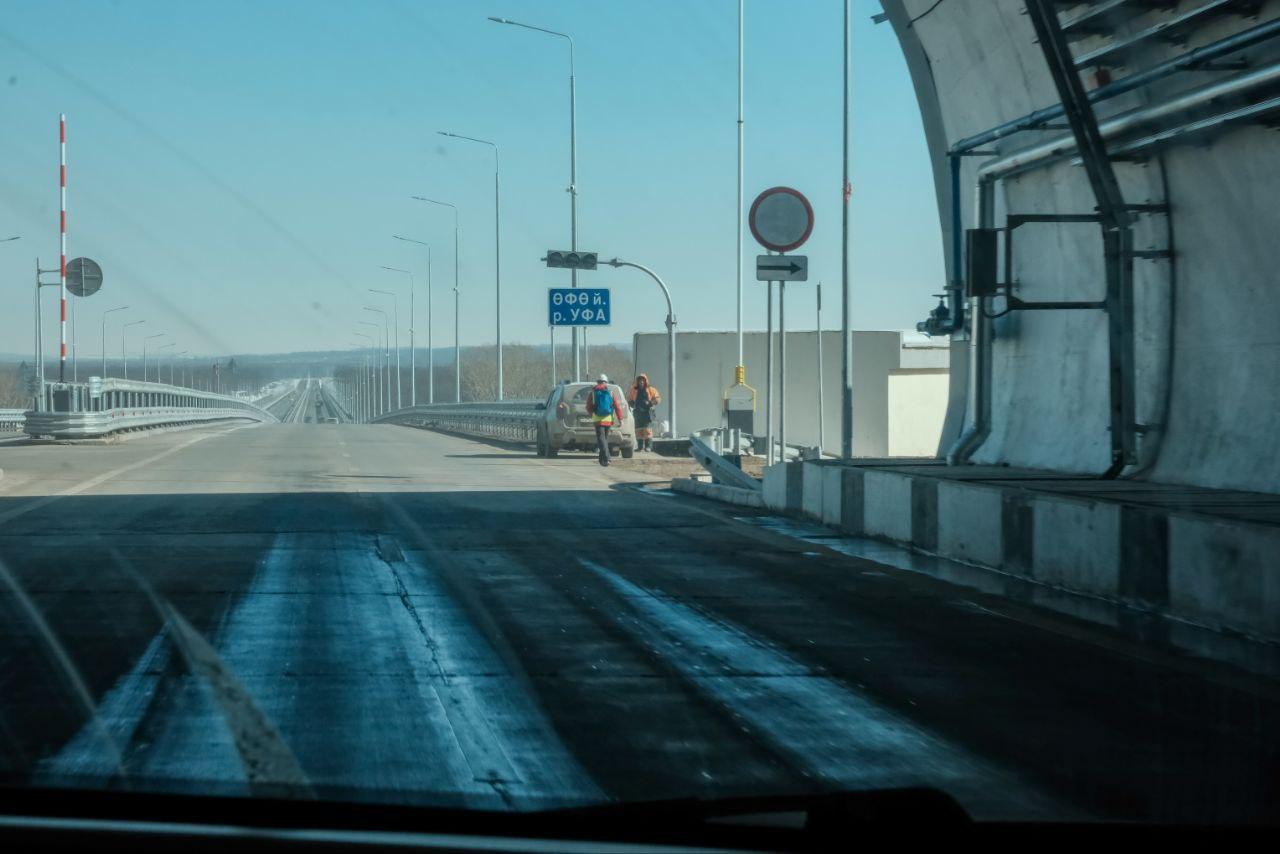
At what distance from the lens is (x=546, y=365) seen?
138 metres

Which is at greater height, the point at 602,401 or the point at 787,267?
the point at 787,267

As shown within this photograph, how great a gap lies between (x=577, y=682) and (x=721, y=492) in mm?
11669

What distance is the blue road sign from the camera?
4225cm

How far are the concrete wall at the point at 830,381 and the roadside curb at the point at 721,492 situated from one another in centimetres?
2425

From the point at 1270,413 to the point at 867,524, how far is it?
407cm

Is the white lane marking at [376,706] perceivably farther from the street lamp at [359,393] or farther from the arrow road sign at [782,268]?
the street lamp at [359,393]

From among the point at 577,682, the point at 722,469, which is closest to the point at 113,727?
the point at 577,682

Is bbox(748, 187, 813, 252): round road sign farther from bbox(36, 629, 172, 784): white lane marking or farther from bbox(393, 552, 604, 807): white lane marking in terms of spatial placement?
bbox(36, 629, 172, 784): white lane marking

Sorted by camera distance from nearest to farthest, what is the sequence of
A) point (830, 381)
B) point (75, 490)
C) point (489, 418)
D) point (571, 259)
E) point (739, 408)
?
point (75, 490)
point (739, 408)
point (571, 259)
point (830, 381)
point (489, 418)

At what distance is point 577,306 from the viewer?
139 feet

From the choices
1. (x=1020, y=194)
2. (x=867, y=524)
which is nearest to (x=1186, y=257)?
(x=1020, y=194)

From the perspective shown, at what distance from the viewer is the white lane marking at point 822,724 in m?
4.84

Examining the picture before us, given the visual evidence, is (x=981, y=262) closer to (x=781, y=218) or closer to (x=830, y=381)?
(x=781, y=218)

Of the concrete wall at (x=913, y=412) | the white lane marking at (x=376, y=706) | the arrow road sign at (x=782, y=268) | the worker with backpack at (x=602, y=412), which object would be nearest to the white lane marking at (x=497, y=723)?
the white lane marking at (x=376, y=706)
